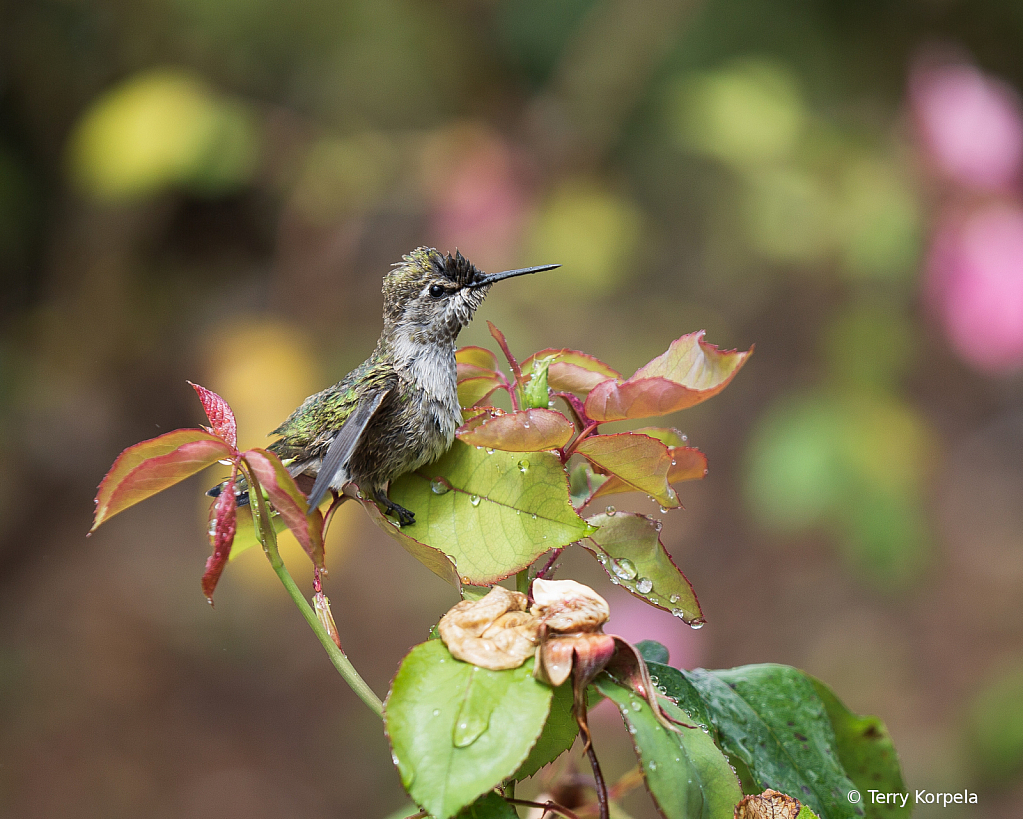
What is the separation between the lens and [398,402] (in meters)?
0.73

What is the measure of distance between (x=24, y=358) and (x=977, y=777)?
135 inches

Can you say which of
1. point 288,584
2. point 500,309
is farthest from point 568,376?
point 500,309

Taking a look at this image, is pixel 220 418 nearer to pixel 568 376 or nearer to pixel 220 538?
pixel 220 538

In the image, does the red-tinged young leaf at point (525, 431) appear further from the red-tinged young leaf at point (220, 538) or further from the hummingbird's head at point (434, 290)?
the hummingbird's head at point (434, 290)

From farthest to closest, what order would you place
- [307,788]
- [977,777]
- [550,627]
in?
[307,788]
[977,777]
[550,627]

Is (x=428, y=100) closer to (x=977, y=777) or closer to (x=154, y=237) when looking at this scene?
(x=154, y=237)

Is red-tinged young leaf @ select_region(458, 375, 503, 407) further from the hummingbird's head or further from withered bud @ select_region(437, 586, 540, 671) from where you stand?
withered bud @ select_region(437, 586, 540, 671)

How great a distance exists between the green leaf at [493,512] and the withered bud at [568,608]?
0.09 feet

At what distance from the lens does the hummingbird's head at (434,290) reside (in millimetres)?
889

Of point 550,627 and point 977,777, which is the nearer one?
point 550,627

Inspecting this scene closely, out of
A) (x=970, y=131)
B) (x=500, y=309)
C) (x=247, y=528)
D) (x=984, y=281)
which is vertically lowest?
(x=500, y=309)

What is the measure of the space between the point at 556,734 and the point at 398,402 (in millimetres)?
307

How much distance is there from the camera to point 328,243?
2795 mm

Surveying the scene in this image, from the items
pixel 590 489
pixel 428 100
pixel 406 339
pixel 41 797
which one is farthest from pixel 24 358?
pixel 590 489
